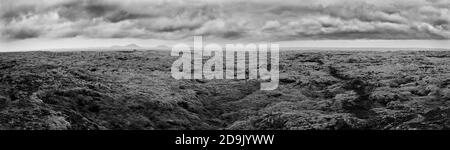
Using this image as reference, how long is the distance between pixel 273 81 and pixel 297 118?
20.8 m

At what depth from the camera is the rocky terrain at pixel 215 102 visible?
90.0 ft

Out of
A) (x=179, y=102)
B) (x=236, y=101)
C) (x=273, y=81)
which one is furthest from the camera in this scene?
(x=273, y=81)

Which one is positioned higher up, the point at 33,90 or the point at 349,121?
the point at 33,90

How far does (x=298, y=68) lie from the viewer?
206 ft

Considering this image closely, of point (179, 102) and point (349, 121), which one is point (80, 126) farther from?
point (349, 121)

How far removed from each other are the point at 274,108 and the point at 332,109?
4.84 meters

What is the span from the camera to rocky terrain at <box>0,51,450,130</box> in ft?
90.0

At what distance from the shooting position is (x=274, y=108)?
36531 mm

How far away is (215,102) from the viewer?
133 feet
